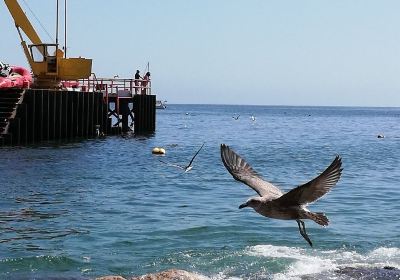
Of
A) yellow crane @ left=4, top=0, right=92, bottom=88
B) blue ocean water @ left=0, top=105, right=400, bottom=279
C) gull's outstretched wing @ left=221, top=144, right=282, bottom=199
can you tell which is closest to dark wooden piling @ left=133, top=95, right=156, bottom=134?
yellow crane @ left=4, top=0, right=92, bottom=88

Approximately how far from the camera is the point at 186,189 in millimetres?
24172

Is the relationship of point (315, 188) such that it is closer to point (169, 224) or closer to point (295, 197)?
point (295, 197)

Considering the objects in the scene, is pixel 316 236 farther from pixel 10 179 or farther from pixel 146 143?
pixel 146 143

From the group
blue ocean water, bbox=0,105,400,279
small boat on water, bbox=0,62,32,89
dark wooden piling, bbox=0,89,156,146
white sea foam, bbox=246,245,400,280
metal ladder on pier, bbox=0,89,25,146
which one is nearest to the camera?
white sea foam, bbox=246,245,400,280

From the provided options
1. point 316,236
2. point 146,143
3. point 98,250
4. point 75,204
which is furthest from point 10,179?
point 146,143

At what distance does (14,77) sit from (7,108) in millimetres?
3472

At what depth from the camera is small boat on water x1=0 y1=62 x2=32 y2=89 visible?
125ft

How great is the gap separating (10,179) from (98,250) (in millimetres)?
10672

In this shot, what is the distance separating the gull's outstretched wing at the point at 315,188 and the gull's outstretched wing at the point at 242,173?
0.77 m

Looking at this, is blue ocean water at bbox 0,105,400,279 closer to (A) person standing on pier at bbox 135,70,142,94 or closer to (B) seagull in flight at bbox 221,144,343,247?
(B) seagull in flight at bbox 221,144,343,247

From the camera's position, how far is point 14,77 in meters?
39.6

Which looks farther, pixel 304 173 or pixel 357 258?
pixel 304 173

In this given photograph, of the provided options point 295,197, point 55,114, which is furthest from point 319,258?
point 55,114

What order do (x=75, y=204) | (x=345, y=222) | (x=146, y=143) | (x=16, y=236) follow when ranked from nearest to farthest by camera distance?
(x=16, y=236), (x=345, y=222), (x=75, y=204), (x=146, y=143)
